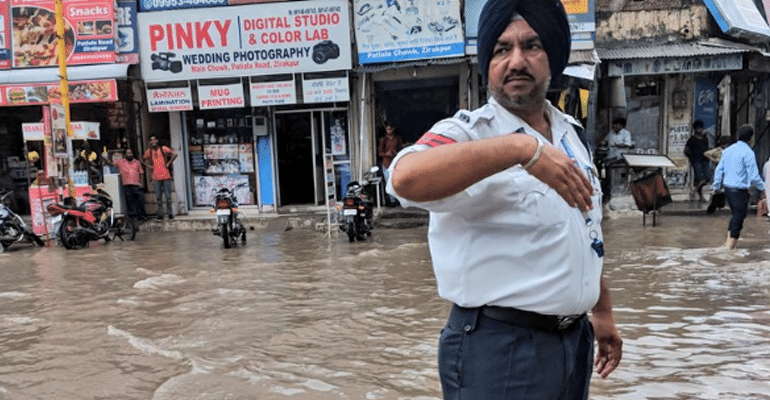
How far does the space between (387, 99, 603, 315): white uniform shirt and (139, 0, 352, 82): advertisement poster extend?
38.3 feet

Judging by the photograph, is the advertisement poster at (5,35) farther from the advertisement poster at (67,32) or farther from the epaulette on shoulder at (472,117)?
the epaulette on shoulder at (472,117)

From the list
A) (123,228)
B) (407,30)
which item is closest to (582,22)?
(407,30)

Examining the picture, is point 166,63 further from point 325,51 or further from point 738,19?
point 738,19

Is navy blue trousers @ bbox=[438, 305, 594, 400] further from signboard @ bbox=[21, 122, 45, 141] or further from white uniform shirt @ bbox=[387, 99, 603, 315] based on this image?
signboard @ bbox=[21, 122, 45, 141]

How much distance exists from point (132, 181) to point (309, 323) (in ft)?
29.8

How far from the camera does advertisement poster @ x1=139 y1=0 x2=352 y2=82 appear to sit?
12977mm

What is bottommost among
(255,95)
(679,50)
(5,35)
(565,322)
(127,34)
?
(565,322)

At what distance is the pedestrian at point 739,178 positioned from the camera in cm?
834

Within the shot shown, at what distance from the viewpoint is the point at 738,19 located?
1322 cm

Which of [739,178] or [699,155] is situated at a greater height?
[699,155]

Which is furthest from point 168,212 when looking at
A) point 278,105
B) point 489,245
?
point 489,245

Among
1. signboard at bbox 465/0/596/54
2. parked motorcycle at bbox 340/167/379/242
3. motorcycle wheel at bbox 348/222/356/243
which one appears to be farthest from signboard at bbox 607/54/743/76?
motorcycle wheel at bbox 348/222/356/243

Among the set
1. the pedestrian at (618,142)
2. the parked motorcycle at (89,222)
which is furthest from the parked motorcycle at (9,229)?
the pedestrian at (618,142)

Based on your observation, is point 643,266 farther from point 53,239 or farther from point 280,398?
point 53,239
